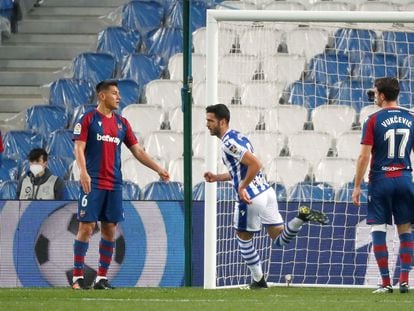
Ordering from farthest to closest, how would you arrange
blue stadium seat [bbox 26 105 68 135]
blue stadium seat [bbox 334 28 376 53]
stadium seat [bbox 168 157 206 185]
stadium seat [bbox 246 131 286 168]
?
blue stadium seat [bbox 26 105 68 135]
blue stadium seat [bbox 334 28 376 53]
stadium seat [bbox 168 157 206 185]
stadium seat [bbox 246 131 286 168]

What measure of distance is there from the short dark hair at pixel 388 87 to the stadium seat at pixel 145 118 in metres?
5.50

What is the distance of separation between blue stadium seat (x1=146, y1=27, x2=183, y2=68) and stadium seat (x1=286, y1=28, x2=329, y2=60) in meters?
1.67

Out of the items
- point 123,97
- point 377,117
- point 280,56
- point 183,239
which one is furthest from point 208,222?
point 123,97

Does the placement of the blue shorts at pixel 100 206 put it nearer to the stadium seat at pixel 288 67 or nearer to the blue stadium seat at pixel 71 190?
the blue stadium seat at pixel 71 190

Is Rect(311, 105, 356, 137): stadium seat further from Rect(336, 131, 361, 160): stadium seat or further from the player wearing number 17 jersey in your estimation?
the player wearing number 17 jersey

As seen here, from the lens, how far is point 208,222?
1245cm

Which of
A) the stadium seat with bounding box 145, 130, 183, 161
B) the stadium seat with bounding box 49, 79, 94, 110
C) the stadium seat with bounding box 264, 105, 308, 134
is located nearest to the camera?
the stadium seat with bounding box 264, 105, 308, 134

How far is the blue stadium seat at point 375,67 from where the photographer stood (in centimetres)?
1516

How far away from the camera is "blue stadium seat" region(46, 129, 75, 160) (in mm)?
16422

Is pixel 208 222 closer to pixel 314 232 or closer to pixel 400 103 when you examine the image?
pixel 314 232

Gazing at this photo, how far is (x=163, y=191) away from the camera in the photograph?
49.4 feet

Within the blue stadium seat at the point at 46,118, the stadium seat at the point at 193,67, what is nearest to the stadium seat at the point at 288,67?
the stadium seat at the point at 193,67

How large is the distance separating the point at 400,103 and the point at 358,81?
0.58 meters

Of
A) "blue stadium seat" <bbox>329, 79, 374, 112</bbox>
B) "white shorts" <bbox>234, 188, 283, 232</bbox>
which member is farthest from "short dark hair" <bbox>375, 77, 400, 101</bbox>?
"blue stadium seat" <bbox>329, 79, 374, 112</bbox>
